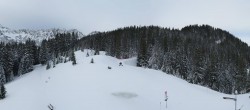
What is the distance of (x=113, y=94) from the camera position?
56.0m

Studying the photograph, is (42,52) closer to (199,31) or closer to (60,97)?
(60,97)

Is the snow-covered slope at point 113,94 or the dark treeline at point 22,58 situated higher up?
the dark treeline at point 22,58

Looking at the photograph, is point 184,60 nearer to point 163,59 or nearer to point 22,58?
point 163,59

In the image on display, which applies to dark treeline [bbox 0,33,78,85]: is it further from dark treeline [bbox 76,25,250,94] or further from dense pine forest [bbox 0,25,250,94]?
dark treeline [bbox 76,25,250,94]

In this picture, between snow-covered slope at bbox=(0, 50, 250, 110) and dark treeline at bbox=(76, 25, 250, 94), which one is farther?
dark treeline at bbox=(76, 25, 250, 94)

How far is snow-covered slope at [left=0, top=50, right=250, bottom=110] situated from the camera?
52.4 m

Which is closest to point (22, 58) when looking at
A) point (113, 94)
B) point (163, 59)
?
point (163, 59)

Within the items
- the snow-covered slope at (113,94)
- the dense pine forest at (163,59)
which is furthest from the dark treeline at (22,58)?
the snow-covered slope at (113,94)

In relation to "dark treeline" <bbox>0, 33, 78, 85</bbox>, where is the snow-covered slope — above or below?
below

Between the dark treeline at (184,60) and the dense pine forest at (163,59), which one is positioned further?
the dense pine forest at (163,59)

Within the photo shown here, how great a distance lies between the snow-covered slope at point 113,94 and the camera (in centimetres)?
5241

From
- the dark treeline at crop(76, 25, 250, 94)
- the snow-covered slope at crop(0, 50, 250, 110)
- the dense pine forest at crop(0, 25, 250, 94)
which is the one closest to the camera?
the snow-covered slope at crop(0, 50, 250, 110)

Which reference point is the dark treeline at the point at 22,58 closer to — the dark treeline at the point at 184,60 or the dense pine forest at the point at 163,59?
the dense pine forest at the point at 163,59

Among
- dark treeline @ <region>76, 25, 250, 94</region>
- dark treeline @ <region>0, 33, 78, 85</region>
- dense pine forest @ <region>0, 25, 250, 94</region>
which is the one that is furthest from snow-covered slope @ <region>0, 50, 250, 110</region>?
dark treeline @ <region>76, 25, 250, 94</region>
